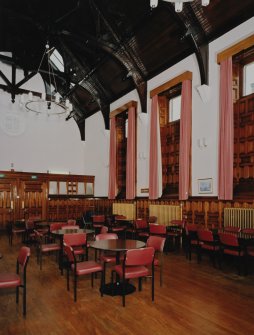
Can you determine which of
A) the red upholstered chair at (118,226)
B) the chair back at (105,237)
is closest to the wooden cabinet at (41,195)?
the red upholstered chair at (118,226)

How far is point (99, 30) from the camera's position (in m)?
9.17

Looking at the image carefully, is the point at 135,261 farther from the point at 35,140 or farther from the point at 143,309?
the point at 35,140

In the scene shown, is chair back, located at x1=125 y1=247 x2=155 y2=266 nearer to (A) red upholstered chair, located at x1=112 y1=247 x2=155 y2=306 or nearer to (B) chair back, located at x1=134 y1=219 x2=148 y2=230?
(A) red upholstered chair, located at x1=112 y1=247 x2=155 y2=306

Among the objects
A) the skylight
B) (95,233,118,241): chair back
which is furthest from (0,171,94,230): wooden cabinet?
(95,233,118,241): chair back

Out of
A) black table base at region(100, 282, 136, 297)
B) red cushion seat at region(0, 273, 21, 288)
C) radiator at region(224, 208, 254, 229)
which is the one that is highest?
radiator at region(224, 208, 254, 229)

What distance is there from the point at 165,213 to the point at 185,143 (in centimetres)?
250

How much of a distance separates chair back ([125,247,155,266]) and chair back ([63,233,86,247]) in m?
1.79

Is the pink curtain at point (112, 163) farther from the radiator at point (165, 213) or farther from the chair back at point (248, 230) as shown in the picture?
the chair back at point (248, 230)

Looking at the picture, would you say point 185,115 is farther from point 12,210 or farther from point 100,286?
point 12,210

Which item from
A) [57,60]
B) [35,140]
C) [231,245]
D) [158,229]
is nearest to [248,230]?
[231,245]

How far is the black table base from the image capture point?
4359mm

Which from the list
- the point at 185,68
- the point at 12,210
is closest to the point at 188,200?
the point at 185,68

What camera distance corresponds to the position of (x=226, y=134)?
729cm

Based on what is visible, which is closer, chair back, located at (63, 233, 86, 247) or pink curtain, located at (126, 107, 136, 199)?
chair back, located at (63, 233, 86, 247)
